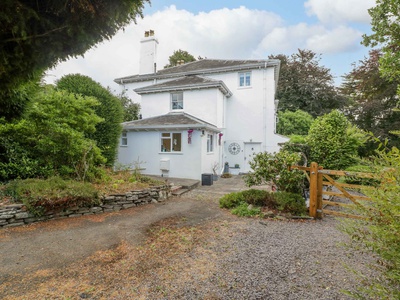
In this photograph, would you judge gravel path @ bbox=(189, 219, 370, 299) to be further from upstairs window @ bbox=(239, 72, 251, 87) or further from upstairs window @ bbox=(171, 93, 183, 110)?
upstairs window @ bbox=(239, 72, 251, 87)

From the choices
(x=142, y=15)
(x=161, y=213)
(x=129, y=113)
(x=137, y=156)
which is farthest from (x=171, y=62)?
(x=142, y=15)

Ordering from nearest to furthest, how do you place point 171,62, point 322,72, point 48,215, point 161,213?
1. point 48,215
2. point 161,213
3. point 322,72
4. point 171,62

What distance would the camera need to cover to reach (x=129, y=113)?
18.9 metres

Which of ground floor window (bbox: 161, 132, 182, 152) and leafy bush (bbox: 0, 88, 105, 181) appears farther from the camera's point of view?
ground floor window (bbox: 161, 132, 182, 152)

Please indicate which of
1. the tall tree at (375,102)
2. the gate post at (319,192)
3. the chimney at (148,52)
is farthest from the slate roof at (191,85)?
the tall tree at (375,102)

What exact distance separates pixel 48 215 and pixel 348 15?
12637 mm

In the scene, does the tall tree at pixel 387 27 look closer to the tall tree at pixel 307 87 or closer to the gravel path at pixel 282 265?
the gravel path at pixel 282 265

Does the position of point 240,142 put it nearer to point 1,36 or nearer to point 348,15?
point 348,15

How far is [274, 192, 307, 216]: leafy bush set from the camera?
6.18 meters

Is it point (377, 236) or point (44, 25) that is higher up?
point (44, 25)

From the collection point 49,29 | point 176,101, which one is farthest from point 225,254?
point 176,101

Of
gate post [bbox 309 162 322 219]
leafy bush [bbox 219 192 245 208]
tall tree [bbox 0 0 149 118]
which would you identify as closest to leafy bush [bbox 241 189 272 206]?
leafy bush [bbox 219 192 245 208]

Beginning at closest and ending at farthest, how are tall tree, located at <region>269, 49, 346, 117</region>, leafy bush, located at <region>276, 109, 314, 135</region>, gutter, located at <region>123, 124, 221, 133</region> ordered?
gutter, located at <region>123, 124, 221, 133</region>
leafy bush, located at <region>276, 109, 314, 135</region>
tall tree, located at <region>269, 49, 346, 117</region>

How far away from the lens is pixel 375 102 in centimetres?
1731
